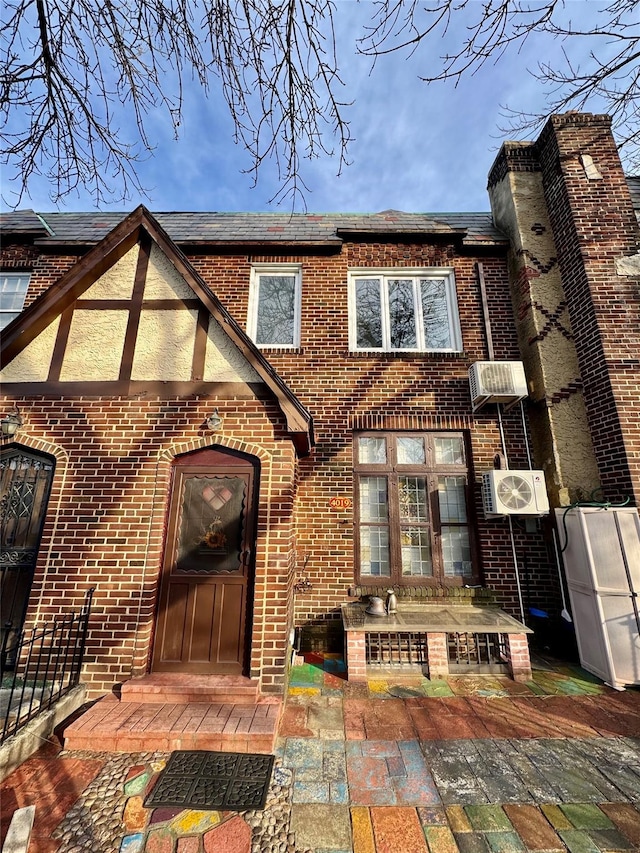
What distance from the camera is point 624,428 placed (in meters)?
5.17

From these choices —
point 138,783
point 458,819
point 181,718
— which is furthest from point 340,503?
point 138,783

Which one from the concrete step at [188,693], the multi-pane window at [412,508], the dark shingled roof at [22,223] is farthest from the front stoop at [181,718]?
the dark shingled roof at [22,223]

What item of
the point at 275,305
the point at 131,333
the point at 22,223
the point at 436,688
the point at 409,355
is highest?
the point at 22,223

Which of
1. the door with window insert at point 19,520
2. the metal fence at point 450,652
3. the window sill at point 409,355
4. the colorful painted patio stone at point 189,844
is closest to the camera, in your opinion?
the colorful painted patio stone at point 189,844

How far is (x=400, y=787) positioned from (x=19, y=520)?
487 cm

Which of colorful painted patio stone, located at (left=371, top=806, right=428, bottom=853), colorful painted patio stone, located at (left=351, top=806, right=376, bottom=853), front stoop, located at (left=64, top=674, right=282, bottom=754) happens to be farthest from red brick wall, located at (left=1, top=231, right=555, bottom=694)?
colorful painted patio stone, located at (left=371, top=806, right=428, bottom=853)

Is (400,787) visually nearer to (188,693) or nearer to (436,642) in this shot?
(436,642)

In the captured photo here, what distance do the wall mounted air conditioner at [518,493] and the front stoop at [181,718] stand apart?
12.9ft

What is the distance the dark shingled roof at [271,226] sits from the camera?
6699 mm

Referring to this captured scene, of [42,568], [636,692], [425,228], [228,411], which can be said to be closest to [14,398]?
[42,568]

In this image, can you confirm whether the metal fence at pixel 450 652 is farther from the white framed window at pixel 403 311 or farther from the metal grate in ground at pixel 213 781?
the white framed window at pixel 403 311

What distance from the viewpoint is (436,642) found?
14.7ft

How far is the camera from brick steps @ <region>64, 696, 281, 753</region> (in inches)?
120

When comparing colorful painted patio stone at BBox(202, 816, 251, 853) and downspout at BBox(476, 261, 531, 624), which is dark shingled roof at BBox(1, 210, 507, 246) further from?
colorful painted patio stone at BBox(202, 816, 251, 853)
